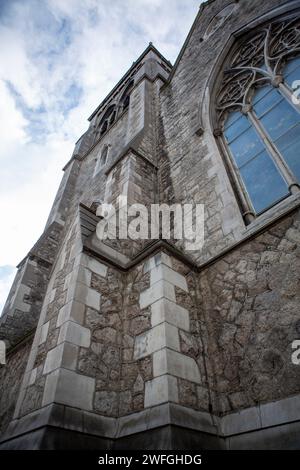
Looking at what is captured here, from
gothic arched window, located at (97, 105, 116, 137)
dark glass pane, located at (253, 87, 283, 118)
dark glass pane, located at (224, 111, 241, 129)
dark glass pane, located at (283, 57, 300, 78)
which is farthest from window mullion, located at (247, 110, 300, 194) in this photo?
gothic arched window, located at (97, 105, 116, 137)

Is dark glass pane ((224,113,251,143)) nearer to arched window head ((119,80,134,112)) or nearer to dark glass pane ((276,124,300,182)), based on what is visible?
dark glass pane ((276,124,300,182))

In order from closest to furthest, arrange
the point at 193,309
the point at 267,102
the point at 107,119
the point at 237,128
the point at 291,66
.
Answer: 1. the point at 193,309
2. the point at 267,102
3. the point at 291,66
4. the point at 237,128
5. the point at 107,119

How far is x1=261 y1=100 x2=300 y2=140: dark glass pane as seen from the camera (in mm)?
4500

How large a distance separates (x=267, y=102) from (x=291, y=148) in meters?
1.49

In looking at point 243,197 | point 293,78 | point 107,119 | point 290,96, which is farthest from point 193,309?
point 107,119

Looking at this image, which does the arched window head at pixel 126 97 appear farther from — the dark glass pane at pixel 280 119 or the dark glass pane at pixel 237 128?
the dark glass pane at pixel 280 119

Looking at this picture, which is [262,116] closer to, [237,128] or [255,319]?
[237,128]

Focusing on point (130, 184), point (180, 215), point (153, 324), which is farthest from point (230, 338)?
point (130, 184)

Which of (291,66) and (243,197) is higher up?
(291,66)

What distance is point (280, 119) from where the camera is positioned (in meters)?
4.69

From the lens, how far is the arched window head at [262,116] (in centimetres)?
419

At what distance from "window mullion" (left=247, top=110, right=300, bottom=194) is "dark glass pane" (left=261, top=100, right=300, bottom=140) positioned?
93mm

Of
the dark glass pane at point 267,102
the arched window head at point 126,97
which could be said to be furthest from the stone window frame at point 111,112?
the dark glass pane at point 267,102
